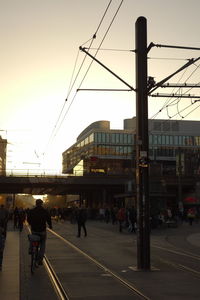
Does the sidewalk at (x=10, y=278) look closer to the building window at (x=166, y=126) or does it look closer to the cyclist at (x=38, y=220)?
the cyclist at (x=38, y=220)

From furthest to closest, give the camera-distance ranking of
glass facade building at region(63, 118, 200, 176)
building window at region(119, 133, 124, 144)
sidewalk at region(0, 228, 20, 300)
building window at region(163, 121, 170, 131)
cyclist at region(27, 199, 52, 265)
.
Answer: building window at region(163, 121, 170, 131) → building window at region(119, 133, 124, 144) → glass facade building at region(63, 118, 200, 176) → cyclist at region(27, 199, 52, 265) → sidewalk at region(0, 228, 20, 300)

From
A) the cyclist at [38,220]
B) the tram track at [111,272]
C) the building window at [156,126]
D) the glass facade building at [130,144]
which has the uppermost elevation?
the building window at [156,126]

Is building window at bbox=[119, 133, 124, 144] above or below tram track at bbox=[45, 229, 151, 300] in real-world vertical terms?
above

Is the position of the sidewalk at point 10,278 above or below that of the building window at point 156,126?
below

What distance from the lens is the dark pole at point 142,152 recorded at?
12312 mm

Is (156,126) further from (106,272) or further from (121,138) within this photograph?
(106,272)

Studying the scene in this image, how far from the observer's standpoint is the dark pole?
1231 centimetres

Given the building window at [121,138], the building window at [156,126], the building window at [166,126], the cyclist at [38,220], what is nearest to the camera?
the cyclist at [38,220]

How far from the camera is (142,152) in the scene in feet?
41.1

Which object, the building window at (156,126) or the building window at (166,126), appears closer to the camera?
the building window at (156,126)

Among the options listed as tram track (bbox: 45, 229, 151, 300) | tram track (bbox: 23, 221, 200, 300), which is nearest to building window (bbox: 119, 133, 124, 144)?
tram track (bbox: 23, 221, 200, 300)

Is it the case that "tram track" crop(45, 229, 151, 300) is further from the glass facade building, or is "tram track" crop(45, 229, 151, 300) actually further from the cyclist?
the glass facade building

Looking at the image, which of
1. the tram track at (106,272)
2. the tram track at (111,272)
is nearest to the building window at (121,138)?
the tram track at (111,272)

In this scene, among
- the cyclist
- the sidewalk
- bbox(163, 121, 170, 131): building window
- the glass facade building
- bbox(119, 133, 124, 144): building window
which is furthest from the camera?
bbox(163, 121, 170, 131): building window
